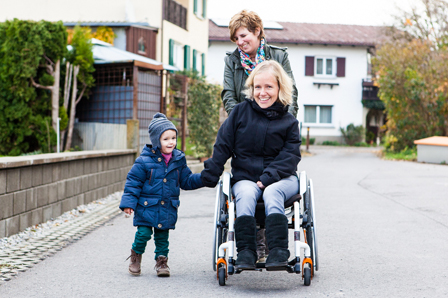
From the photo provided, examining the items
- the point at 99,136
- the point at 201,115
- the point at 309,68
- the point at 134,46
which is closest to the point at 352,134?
the point at 309,68

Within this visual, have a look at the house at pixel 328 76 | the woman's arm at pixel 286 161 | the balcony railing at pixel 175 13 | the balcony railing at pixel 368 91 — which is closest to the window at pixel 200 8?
the balcony railing at pixel 175 13

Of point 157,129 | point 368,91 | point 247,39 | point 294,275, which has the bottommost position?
point 294,275

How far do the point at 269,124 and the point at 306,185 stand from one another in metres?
0.51

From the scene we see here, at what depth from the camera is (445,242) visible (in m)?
6.13

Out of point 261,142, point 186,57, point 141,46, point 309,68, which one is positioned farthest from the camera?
point 309,68

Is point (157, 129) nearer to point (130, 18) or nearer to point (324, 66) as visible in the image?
point (130, 18)

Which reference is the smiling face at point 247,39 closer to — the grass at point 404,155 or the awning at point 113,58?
the awning at point 113,58

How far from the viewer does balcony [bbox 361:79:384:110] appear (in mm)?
40031

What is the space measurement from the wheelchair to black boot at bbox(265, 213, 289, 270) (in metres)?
0.09

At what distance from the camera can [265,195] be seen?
434 cm

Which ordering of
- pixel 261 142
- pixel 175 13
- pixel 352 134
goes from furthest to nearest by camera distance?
1. pixel 352 134
2. pixel 175 13
3. pixel 261 142

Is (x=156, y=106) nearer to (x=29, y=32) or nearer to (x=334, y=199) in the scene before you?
(x=29, y=32)

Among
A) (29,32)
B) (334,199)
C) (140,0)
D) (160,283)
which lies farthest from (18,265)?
(140,0)

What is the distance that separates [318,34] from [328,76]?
3021 millimetres
